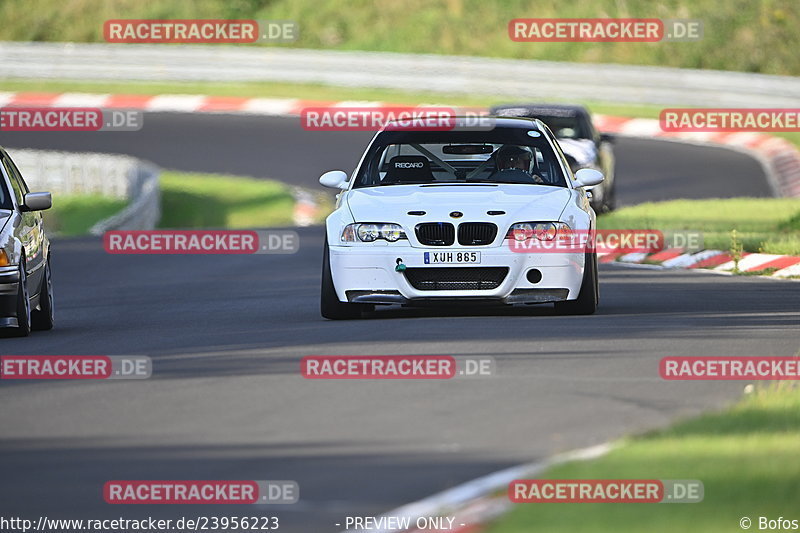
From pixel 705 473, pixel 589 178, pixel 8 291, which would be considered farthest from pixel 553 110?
pixel 705 473

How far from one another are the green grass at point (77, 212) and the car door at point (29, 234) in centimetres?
1442

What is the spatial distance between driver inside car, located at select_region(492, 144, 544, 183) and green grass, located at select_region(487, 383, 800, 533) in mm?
5337

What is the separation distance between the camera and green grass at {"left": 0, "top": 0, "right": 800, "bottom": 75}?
157 ft

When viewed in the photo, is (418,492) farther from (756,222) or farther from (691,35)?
(691,35)

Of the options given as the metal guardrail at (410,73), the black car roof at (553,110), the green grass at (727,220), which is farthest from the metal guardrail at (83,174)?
the metal guardrail at (410,73)

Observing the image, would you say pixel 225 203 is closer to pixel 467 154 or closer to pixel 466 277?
pixel 467 154

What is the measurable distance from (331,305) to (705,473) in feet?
21.3

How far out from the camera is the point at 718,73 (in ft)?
133

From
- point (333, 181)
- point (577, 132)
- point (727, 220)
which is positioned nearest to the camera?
point (333, 181)

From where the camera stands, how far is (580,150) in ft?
77.0

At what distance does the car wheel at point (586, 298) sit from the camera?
12.7m

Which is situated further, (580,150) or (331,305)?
(580,150)

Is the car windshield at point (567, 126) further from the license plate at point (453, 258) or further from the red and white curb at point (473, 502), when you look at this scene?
the red and white curb at point (473, 502)

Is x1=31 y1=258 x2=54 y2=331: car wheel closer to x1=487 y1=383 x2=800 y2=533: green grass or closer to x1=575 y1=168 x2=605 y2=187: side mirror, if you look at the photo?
Result: x1=575 y1=168 x2=605 y2=187: side mirror
